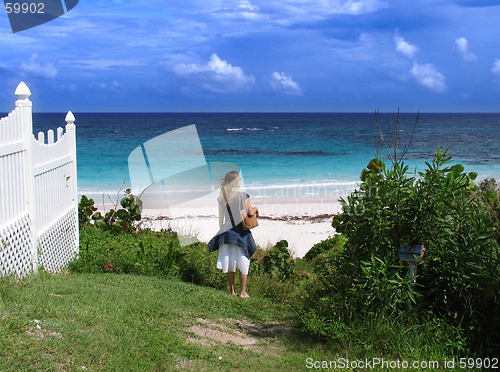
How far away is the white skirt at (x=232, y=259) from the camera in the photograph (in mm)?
6570

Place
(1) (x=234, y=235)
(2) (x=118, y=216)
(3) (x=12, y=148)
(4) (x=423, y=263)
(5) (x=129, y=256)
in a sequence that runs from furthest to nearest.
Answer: (2) (x=118, y=216)
(5) (x=129, y=256)
(1) (x=234, y=235)
(3) (x=12, y=148)
(4) (x=423, y=263)

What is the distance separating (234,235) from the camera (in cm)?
657

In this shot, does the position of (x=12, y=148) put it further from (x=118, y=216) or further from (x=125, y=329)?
(x=118, y=216)

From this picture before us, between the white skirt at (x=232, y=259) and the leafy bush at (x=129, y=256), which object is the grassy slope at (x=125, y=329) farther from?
the leafy bush at (x=129, y=256)

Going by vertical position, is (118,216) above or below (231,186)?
below

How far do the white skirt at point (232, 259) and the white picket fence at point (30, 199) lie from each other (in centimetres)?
241

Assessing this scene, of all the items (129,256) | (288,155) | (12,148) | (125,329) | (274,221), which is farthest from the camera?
(288,155)

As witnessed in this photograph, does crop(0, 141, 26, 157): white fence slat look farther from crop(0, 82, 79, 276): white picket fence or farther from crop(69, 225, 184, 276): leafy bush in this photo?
crop(69, 225, 184, 276): leafy bush

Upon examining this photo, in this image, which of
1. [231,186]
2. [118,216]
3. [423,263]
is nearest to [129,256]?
[231,186]

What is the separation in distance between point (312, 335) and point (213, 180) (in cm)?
439

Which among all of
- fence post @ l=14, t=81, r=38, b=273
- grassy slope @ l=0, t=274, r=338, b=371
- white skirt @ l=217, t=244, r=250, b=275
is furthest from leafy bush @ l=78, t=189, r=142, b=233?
white skirt @ l=217, t=244, r=250, b=275

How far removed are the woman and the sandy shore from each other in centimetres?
369

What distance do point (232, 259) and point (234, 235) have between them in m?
0.35

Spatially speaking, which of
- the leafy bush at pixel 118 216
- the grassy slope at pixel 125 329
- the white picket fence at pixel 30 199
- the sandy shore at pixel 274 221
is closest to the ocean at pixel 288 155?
the sandy shore at pixel 274 221
